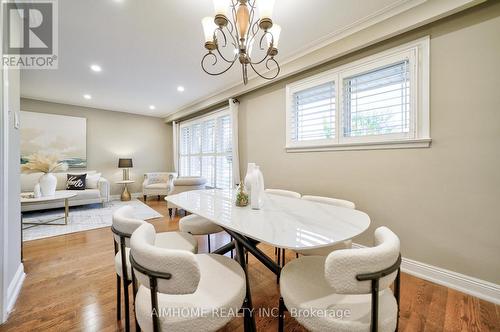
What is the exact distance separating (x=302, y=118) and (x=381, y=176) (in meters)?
1.25

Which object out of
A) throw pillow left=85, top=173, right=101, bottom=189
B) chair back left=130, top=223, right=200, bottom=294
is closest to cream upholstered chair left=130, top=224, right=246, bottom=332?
chair back left=130, top=223, right=200, bottom=294

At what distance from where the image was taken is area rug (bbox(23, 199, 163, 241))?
10.00 ft

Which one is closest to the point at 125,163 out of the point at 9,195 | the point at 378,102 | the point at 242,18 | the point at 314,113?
the point at 9,195

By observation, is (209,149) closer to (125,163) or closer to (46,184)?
(125,163)

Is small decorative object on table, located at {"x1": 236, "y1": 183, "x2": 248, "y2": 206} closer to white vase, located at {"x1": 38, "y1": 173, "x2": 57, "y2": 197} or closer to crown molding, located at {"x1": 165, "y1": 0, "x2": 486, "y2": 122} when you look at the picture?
crown molding, located at {"x1": 165, "y1": 0, "x2": 486, "y2": 122}

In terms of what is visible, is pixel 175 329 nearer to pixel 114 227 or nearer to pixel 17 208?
pixel 114 227

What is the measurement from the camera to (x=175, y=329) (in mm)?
781

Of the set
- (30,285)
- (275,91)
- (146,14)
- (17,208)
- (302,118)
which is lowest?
(30,285)

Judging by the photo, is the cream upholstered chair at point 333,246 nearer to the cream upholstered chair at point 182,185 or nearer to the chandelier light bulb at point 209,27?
the chandelier light bulb at point 209,27

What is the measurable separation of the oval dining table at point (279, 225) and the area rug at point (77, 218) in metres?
2.72

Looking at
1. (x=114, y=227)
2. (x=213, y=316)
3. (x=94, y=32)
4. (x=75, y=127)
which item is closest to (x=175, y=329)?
(x=213, y=316)

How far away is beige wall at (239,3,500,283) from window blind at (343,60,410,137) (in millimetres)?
211

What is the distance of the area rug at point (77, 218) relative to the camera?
305 cm

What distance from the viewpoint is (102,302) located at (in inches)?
62.3
